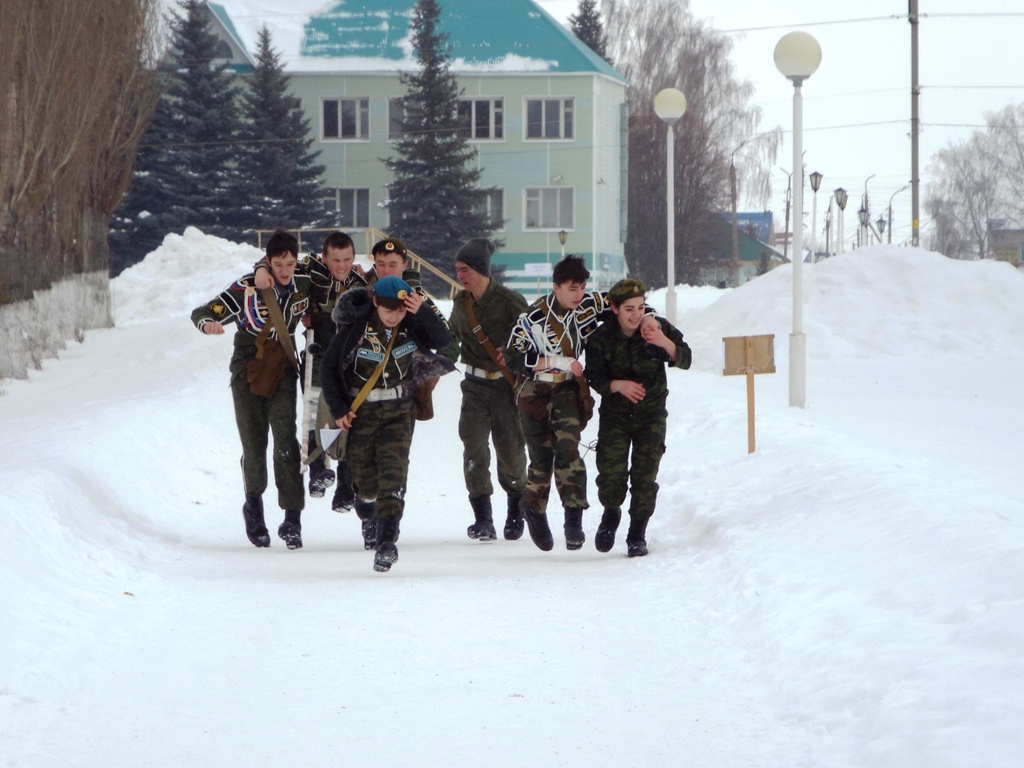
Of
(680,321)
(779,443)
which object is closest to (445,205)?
(680,321)

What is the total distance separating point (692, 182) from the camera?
224 ft

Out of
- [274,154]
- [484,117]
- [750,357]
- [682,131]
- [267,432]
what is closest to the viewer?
[267,432]

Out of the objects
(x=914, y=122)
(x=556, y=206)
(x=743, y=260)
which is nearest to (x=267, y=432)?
(x=914, y=122)

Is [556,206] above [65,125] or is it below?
below

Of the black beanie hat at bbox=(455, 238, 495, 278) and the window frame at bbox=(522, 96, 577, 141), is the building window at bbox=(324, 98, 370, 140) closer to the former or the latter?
the window frame at bbox=(522, 96, 577, 141)

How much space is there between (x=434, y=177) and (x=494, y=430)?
40.1 metres

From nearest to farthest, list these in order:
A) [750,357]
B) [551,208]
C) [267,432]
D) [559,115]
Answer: [267,432]
[750,357]
[559,115]
[551,208]

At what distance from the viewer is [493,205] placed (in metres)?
52.8

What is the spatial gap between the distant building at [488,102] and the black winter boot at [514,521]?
1654 inches

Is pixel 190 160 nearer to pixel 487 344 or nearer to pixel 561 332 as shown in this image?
pixel 487 344

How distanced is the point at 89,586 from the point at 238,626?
116 cm

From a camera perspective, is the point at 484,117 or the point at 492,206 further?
the point at 492,206

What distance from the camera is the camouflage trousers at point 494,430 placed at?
30.0 feet

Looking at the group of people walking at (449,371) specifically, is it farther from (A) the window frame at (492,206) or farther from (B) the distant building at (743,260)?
(B) the distant building at (743,260)
